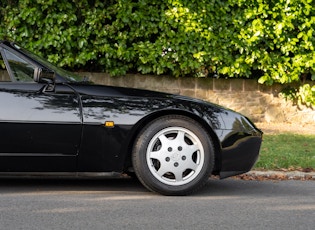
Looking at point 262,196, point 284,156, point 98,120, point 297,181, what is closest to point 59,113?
point 98,120

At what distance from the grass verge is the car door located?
2773 mm

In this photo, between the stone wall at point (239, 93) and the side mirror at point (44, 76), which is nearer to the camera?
the side mirror at point (44, 76)

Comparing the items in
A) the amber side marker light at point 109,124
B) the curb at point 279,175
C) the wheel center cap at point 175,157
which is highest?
the amber side marker light at point 109,124

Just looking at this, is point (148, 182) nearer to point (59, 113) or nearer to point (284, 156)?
point (59, 113)

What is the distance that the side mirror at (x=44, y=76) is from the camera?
19.8 ft

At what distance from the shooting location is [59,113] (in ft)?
19.6

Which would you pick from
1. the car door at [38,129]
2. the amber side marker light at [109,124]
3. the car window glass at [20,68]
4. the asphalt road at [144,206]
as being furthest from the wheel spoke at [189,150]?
the car window glass at [20,68]

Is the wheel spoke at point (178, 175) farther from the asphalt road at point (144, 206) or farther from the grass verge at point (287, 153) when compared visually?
the grass verge at point (287, 153)

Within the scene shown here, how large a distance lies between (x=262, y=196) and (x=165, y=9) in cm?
677

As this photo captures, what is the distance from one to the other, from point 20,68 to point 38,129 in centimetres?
63

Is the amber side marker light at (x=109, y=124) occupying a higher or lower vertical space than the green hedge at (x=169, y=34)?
lower

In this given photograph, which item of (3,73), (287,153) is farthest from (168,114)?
(287,153)

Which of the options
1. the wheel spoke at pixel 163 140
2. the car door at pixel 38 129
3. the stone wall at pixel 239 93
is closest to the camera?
the car door at pixel 38 129

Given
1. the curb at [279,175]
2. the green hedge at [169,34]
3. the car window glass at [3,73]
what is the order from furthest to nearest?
the green hedge at [169,34]
the curb at [279,175]
the car window glass at [3,73]
